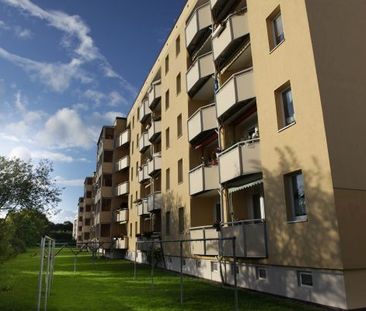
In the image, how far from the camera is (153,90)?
34.9 m

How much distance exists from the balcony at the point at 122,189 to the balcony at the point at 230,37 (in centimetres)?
2821

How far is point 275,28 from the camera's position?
1633cm

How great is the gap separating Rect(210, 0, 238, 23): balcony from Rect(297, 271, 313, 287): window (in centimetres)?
1484

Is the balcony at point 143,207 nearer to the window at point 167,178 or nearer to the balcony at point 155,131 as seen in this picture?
the window at point 167,178

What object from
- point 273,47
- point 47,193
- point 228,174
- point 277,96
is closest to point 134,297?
point 228,174

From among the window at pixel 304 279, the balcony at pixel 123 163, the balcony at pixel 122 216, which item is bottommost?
the window at pixel 304 279

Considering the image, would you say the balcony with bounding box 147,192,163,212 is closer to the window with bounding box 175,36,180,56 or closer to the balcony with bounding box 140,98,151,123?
the balcony with bounding box 140,98,151,123

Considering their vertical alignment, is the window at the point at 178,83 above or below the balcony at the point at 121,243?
above

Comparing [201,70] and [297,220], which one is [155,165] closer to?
[201,70]

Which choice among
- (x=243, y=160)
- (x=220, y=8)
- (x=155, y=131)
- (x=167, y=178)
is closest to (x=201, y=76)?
(x=220, y=8)

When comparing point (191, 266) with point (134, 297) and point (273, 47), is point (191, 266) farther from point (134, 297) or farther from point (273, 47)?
point (273, 47)

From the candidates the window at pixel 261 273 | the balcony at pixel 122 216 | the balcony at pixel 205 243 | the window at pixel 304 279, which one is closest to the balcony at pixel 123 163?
the balcony at pixel 122 216

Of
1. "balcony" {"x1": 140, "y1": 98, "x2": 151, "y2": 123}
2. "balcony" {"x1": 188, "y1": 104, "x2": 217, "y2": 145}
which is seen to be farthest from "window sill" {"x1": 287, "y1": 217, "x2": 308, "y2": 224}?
"balcony" {"x1": 140, "y1": 98, "x2": 151, "y2": 123}

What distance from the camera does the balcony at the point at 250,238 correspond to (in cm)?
1515
